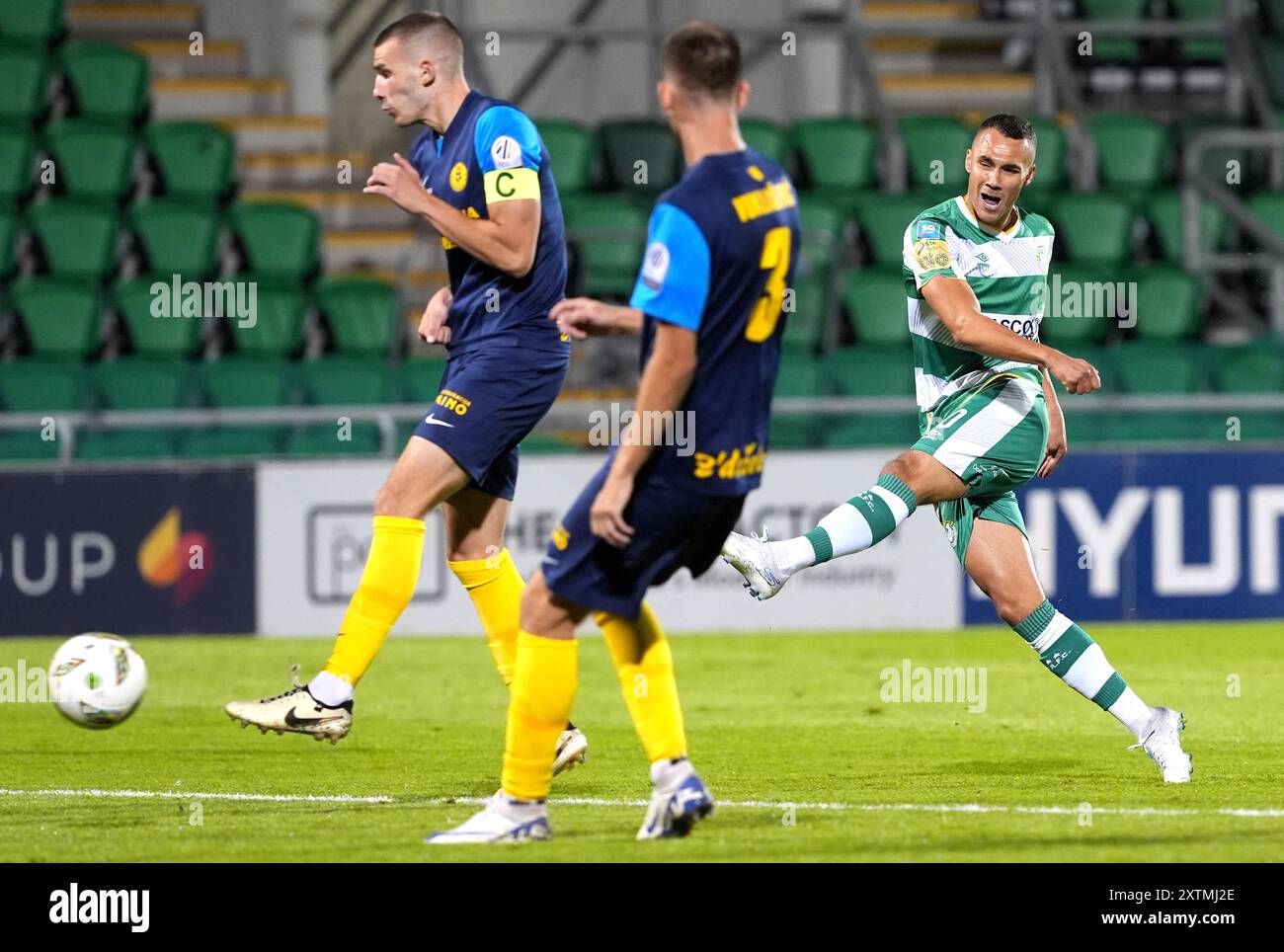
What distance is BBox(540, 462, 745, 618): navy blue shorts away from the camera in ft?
17.7

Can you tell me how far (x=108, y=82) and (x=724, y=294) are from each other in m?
12.3

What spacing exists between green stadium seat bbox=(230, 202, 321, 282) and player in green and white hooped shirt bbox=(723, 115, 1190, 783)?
8859mm

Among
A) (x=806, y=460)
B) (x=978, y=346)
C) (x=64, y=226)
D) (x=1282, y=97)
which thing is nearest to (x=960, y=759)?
(x=978, y=346)

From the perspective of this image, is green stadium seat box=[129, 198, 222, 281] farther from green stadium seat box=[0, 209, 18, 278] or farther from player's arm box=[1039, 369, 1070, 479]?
player's arm box=[1039, 369, 1070, 479]

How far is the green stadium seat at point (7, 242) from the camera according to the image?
14.9 metres

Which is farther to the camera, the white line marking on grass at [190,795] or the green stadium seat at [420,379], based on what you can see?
the green stadium seat at [420,379]

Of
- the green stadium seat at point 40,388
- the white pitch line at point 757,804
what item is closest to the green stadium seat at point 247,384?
the green stadium seat at point 40,388

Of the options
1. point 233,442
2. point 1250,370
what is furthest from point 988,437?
point 1250,370

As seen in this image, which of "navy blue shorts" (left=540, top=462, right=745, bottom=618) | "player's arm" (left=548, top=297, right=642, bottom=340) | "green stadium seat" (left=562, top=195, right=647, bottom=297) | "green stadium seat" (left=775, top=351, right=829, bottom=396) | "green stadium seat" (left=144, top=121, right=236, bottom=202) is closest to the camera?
"player's arm" (left=548, top=297, right=642, bottom=340)

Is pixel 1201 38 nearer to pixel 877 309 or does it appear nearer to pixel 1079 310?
pixel 1079 310

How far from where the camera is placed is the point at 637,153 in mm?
16297

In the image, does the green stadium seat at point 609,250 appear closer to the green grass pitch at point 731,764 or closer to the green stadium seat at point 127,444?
the green stadium seat at point 127,444

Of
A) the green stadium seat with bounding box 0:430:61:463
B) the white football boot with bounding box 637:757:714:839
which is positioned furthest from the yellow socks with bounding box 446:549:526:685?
the green stadium seat with bounding box 0:430:61:463

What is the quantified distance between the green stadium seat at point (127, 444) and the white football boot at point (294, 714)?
648 cm
